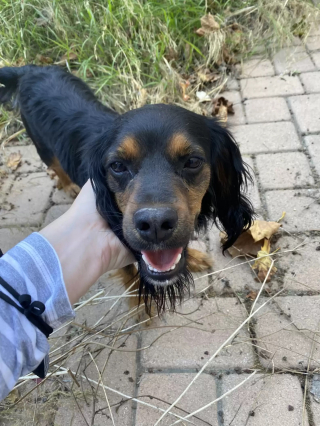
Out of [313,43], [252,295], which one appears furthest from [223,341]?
[313,43]

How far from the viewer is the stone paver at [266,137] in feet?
10.6

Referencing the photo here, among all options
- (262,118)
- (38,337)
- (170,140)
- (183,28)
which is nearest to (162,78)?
(183,28)

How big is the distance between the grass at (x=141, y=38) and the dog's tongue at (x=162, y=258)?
2.37m

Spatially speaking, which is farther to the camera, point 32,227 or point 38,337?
point 32,227

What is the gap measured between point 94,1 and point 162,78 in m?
1.35

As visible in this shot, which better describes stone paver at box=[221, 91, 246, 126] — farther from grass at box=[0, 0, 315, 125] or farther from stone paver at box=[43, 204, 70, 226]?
stone paver at box=[43, 204, 70, 226]

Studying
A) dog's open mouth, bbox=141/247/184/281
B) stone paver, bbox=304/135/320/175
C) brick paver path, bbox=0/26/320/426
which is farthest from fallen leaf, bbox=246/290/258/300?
stone paver, bbox=304/135/320/175

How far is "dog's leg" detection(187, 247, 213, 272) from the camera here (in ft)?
8.47

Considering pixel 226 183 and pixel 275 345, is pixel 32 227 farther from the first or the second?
pixel 275 345

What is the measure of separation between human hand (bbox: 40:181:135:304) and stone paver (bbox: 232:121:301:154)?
1664 mm

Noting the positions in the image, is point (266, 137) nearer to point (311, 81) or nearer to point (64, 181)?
point (311, 81)

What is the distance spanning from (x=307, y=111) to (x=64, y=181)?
89.5 inches

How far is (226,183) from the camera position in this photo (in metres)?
2.12

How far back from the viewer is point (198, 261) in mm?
2592
